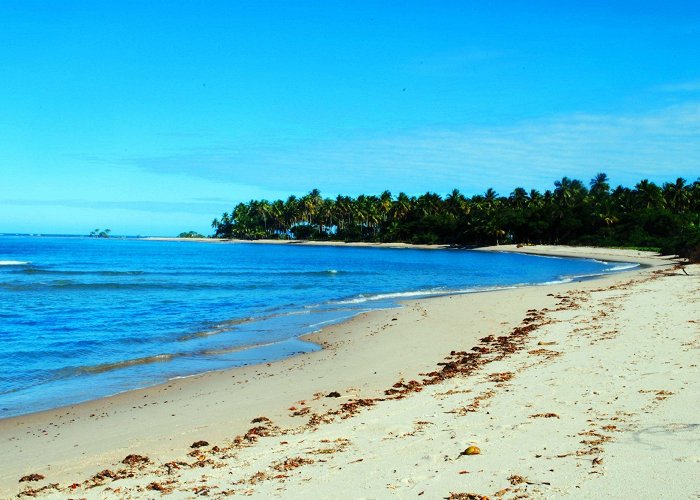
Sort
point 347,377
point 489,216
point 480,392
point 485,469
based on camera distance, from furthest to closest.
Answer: point 489,216
point 347,377
point 480,392
point 485,469

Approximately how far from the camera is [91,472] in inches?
277

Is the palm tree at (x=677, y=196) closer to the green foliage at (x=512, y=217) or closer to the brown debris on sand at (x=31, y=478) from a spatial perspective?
the green foliage at (x=512, y=217)

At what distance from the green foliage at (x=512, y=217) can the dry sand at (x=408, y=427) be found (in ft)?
138

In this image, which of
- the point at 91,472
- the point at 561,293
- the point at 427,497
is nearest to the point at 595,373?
the point at 427,497

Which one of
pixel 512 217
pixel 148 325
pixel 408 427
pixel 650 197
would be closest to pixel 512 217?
pixel 512 217

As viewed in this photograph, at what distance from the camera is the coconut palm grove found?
92.7m

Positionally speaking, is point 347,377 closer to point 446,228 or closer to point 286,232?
point 446,228

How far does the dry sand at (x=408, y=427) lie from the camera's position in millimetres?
5531

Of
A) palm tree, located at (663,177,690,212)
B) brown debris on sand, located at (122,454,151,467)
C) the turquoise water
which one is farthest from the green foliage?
brown debris on sand, located at (122,454,151,467)

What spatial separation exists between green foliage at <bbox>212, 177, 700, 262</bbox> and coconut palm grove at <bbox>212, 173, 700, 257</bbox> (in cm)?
16

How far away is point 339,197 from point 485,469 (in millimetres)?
151763

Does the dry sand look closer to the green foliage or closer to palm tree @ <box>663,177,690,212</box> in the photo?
the green foliage

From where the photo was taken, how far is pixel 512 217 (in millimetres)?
112688

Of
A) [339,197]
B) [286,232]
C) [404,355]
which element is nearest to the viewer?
[404,355]
